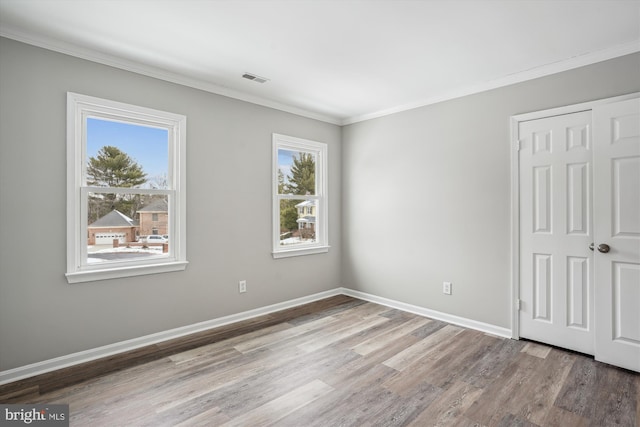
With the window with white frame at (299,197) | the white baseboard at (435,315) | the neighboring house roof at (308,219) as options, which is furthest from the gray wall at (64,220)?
the white baseboard at (435,315)

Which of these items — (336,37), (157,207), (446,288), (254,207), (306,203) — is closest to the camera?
(336,37)

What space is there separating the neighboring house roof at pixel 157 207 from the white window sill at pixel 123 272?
0.52 metres

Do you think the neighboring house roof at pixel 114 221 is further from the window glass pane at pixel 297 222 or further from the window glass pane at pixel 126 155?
the window glass pane at pixel 297 222

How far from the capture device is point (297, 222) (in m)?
4.53

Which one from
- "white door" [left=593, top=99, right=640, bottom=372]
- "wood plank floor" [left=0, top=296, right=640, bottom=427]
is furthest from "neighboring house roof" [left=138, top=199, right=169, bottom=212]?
"white door" [left=593, top=99, right=640, bottom=372]

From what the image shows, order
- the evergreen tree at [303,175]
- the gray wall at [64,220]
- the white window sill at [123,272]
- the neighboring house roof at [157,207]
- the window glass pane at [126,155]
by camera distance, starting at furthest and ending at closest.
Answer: the evergreen tree at [303,175]
the neighboring house roof at [157,207]
the window glass pane at [126,155]
the white window sill at [123,272]
the gray wall at [64,220]

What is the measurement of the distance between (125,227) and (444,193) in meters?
3.29

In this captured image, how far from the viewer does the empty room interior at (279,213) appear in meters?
2.29

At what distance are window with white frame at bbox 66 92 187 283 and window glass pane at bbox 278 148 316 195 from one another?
1.33 meters

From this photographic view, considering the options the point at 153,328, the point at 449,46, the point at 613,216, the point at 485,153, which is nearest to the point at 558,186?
the point at 613,216

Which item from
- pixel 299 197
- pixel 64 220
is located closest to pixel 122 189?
pixel 64 220

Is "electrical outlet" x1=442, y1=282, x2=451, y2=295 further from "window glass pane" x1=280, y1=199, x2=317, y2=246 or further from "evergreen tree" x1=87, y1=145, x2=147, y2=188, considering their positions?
"evergreen tree" x1=87, y1=145, x2=147, y2=188

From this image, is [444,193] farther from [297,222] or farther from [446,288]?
[297,222]

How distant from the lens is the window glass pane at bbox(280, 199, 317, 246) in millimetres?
4359
